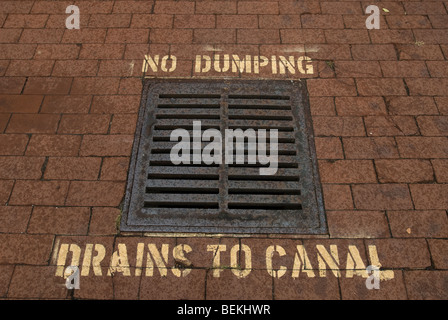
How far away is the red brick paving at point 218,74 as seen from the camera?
213cm

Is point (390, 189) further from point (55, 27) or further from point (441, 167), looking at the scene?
point (55, 27)

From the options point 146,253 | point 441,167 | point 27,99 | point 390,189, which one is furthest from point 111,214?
point 441,167

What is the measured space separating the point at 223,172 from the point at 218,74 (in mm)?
907

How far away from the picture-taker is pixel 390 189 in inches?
95.7

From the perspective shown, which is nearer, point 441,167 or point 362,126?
point 441,167

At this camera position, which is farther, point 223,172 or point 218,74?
point 218,74

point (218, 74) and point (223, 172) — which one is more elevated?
point (218, 74)

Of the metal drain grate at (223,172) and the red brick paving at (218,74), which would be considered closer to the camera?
the red brick paving at (218,74)

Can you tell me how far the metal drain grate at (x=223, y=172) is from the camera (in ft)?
7.62

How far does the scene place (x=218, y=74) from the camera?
2979 mm

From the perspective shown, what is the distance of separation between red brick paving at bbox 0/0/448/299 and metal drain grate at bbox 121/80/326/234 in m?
0.09

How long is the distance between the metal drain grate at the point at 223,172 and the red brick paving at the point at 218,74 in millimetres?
92

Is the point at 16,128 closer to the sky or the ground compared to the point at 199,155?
closer to the sky

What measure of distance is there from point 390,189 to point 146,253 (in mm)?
1607
